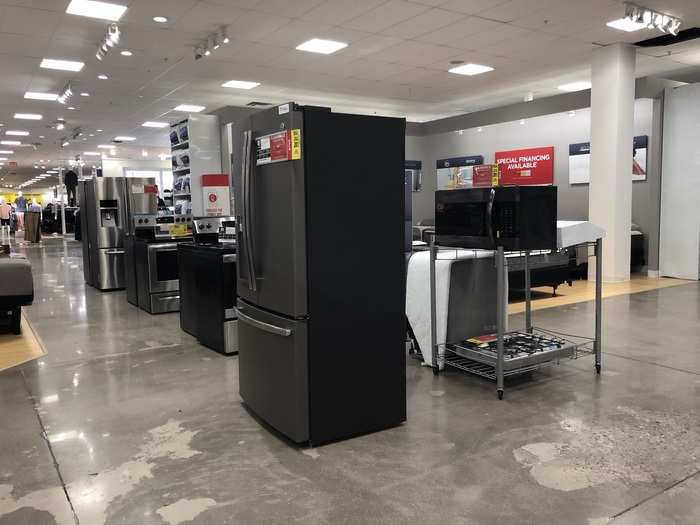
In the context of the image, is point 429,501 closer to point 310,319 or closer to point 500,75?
point 310,319

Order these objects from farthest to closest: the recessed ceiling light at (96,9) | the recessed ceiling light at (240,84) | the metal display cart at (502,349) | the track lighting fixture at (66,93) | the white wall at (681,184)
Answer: the recessed ceiling light at (240,84) < the track lighting fixture at (66,93) < the white wall at (681,184) < the recessed ceiling light at (96,9) < the metal display cart at (502,349)

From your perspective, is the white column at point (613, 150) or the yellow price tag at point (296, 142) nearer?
the yellow price tag at point (296, 142)

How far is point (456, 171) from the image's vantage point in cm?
1363

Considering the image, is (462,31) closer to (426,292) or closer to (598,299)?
(426,292)

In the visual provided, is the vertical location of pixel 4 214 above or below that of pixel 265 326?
above

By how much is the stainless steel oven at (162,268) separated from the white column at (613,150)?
640cm

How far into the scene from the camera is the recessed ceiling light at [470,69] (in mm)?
9753

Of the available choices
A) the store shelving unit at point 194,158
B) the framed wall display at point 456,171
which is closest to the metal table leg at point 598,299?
the store shelving unit at point 194,158

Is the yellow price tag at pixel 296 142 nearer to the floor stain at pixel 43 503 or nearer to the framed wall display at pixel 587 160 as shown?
the floor stain at pixel 43 503

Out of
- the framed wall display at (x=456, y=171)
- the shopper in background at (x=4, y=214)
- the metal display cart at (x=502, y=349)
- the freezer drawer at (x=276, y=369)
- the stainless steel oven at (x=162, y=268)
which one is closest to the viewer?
the freezer drawer at (x=276, y=369)

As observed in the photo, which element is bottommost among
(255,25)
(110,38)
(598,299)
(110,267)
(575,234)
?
(110,267)

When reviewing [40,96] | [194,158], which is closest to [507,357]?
[194,158]

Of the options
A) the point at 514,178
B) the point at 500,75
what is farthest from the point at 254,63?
the point at 514,178

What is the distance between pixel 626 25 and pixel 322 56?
4.46 meters
